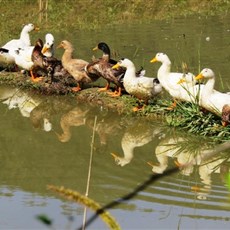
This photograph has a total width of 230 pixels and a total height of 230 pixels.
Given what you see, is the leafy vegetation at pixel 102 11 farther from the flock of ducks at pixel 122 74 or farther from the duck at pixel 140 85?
the duck at pixel 140 85

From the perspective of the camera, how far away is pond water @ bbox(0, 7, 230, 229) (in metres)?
5.33

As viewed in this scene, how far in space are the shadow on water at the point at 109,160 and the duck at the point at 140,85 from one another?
1.23 feet

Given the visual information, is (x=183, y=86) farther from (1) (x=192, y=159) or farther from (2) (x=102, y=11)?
(2) (x=102, y=11)

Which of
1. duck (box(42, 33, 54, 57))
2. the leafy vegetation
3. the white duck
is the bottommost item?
the white duck

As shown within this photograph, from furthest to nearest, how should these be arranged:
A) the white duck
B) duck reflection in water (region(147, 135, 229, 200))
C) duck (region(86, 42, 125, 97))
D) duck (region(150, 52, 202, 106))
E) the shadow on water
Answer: duck (region(86, 42, 125, 97)) < duck (region(150, 52, 202, 106)) < the white duck < duck reflection in water (region(147, 135, 229, 200)) < the shadow on water

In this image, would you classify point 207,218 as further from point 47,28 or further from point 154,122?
point 47,28

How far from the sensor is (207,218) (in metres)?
5.14

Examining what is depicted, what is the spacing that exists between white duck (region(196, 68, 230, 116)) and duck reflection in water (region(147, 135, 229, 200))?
0.46 meters

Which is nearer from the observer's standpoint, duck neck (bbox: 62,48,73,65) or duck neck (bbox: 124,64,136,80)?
duck neck (bbox: 124,64,136,80)

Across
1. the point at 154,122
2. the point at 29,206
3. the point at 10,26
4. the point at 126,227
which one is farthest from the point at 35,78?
the point at 10,26

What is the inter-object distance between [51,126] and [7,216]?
3667 mm

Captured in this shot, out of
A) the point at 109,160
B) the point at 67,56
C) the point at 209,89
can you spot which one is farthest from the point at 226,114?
the point at 67,56

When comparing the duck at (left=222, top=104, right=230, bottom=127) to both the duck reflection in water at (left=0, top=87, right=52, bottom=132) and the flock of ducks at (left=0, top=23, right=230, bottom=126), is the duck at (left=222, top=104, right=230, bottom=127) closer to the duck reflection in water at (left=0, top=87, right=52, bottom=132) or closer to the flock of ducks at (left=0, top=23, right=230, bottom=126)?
the flock of ducks at (left=0, top=23, right=230, bottom=126)

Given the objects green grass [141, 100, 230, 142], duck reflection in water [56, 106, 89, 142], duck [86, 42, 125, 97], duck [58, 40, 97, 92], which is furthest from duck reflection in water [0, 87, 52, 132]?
green grass [141, 100, 230, 142]
